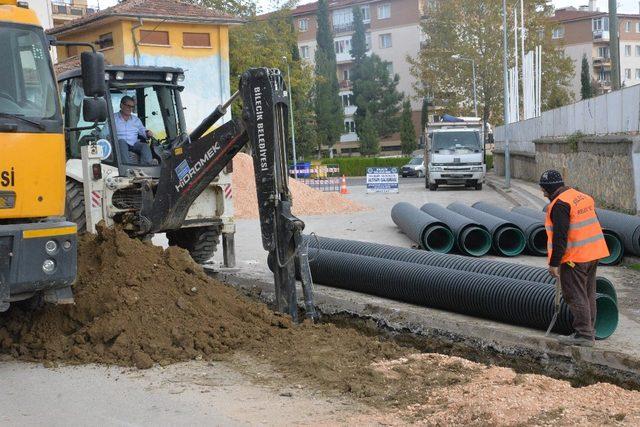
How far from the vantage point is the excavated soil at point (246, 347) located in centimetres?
616

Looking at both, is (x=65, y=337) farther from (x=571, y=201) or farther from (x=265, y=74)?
(x=571, y=201)

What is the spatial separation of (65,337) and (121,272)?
94 cm

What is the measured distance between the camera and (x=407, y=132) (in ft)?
263

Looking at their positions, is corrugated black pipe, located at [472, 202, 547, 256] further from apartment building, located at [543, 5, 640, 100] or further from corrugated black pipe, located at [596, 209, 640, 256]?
apartment building, located at [543, 5, 640, 100]

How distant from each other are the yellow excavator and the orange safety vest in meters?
4.53

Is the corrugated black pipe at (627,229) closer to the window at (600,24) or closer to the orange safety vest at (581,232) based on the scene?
the orange safety vest at (581,232)

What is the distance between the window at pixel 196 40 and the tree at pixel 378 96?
4194 cm

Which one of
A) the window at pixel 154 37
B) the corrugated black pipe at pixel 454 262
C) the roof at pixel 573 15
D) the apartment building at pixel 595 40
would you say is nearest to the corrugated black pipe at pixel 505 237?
the corrugated black pipe at pixel 454 262

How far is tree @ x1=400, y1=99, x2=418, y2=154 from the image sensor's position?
79438mm

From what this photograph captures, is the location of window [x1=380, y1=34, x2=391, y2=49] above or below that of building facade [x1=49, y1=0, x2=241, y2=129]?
above

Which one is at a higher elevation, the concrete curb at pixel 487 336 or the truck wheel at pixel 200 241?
the truck wheel at pixel 200 241

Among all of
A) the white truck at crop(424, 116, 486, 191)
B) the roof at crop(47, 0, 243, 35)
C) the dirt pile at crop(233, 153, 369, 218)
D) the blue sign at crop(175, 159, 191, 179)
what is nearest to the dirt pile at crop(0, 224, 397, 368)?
the blue sign at crop(175, 159, 191, 179)

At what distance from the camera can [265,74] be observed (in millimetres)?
9000

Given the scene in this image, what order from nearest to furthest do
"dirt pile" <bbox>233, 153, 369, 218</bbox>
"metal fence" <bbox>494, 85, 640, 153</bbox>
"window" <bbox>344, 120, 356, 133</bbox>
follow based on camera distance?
1. "metal fence" <bbox>494, 85, 640, 153</bbox>
2. "dirt pile" <bbox>233, 153, 369, 218</bbox>
3. "window" <bbox>344, 120, 356, 133</bbox>
